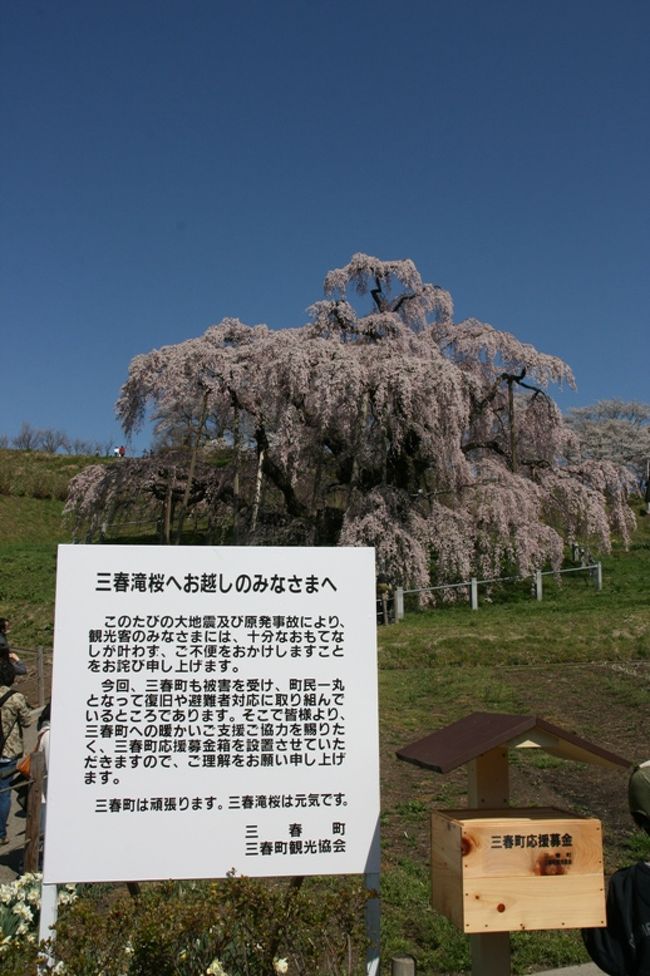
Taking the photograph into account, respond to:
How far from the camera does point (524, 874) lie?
3422mm

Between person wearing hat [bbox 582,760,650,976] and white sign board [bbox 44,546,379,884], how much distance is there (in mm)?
1257

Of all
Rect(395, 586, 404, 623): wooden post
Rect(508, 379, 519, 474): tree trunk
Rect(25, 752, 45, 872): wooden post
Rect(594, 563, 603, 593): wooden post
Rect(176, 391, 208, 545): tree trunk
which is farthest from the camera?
Rect(508, 379, 519, 474): tree trunk

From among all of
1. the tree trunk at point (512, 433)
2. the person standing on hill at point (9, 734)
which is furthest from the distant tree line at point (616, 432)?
the person standing on hill at point (9, 734)

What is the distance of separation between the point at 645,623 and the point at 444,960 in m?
11.4

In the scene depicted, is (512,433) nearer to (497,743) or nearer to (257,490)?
(257,490)

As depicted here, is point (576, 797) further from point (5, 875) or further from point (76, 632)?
point (76, 632)

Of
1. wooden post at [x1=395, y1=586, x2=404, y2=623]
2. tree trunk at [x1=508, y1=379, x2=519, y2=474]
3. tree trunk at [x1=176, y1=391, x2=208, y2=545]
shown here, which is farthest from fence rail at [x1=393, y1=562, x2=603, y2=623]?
tree trunk at [x1=176, y1=391, x2=208, y2=545]

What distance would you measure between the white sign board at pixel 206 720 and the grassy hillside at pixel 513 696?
1.56 m

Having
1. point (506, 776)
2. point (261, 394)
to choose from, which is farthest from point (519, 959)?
point (261, 394)

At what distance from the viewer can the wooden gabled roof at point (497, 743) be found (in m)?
3.54

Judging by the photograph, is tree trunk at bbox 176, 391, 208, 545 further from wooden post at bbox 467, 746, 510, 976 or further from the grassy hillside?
wooden post at bbox 467, 746, 510, 976

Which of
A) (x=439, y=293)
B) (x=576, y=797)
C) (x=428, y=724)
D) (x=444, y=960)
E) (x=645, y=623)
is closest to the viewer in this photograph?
(x=444, y=960)

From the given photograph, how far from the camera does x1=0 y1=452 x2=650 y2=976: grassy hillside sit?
5.44m

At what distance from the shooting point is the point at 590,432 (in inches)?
2124
